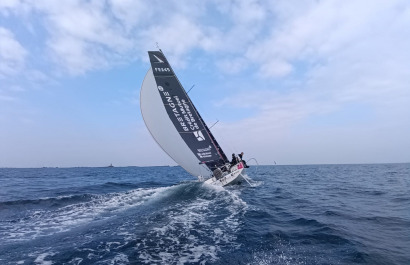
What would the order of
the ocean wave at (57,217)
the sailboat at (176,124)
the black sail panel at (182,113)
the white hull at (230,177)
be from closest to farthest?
the ocean wave at (57,217), the white hull at (230,177), the sailboat at (176,124), the black sail panel at (182,113)

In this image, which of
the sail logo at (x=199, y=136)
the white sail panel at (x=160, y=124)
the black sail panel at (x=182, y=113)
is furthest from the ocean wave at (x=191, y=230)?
the sail logo at (x=199, y=136)

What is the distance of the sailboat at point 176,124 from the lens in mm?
17438

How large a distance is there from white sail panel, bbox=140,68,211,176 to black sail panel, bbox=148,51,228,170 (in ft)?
1.18

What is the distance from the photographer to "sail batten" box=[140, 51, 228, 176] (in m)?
17.5

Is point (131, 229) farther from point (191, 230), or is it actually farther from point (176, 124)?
point (176, 124)

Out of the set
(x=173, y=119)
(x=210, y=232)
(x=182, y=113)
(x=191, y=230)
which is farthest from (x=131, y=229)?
(x=182, y=113)

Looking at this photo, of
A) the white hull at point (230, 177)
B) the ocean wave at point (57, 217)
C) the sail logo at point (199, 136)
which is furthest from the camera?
the sail logo at point (199, 136)

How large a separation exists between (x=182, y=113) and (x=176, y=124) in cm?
95

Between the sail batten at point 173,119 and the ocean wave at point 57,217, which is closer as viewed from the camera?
the ocean wave at point 57,217

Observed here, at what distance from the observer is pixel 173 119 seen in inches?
691

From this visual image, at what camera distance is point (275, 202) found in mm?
12703

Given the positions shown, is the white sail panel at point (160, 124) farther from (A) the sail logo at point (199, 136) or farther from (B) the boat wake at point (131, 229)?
(B) the boat wake at point (131, 229)

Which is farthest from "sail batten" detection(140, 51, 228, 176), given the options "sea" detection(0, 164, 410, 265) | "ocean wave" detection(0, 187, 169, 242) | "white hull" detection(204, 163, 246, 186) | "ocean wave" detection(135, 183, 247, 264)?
"sea" detection(0, 164, 410, 265)

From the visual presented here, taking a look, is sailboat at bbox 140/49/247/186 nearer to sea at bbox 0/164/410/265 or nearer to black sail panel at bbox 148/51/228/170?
black sail panel at bbox 148/51/228/170
